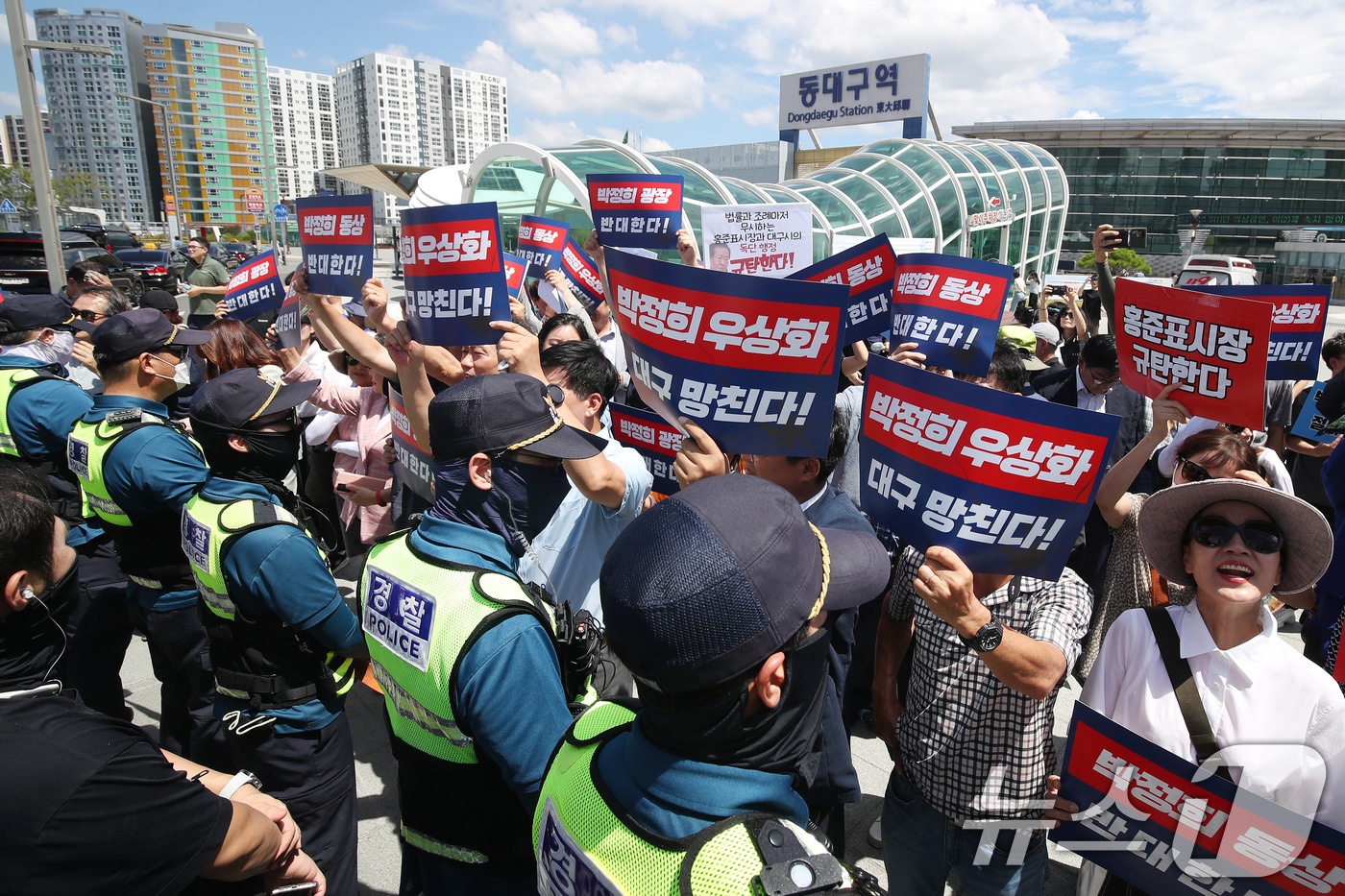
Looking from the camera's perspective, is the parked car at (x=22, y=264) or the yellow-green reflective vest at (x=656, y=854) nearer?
the yellow-green reflective vest at (x=656, y=854)

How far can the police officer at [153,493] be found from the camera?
A: 9.14ft

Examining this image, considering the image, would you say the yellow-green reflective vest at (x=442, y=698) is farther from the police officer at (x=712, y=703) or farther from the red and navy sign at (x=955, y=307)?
the red and navy sign at (x=955, y=307)

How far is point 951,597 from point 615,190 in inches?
197

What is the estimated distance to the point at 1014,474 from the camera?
180 centimetres

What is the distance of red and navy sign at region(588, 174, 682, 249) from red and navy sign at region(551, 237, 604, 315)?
65cm

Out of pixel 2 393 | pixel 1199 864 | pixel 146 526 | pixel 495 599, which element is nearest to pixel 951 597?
pixel 1199 864

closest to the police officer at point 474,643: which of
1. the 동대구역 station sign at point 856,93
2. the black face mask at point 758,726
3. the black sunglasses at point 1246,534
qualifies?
the black face mask at point 758,726

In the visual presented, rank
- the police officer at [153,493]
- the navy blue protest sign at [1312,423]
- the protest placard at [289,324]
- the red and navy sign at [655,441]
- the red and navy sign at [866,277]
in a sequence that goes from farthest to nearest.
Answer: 1. the navy blue protest sign at [1312,423]
2. the protest placard at [289,324]
3. the red and navy sign at [866,277]
4. the red and navy sign at [655,441]
5. the police officer at [153,493]

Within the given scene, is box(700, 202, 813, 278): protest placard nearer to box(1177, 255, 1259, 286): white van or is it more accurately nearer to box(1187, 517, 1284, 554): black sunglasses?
box(1187, 517, 1284, 554): black sunglasses

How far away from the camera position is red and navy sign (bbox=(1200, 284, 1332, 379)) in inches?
137

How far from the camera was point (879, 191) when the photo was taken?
19.1 m

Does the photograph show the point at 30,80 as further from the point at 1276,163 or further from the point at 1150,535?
the point at 1276,163

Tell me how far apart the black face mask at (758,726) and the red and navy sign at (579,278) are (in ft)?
18.4

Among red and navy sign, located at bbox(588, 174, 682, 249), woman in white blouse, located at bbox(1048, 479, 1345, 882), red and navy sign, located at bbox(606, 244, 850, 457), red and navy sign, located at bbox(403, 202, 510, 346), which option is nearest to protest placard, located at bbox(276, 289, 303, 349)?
red and navy sign, located at bbox(403, 202, 510, 346)
